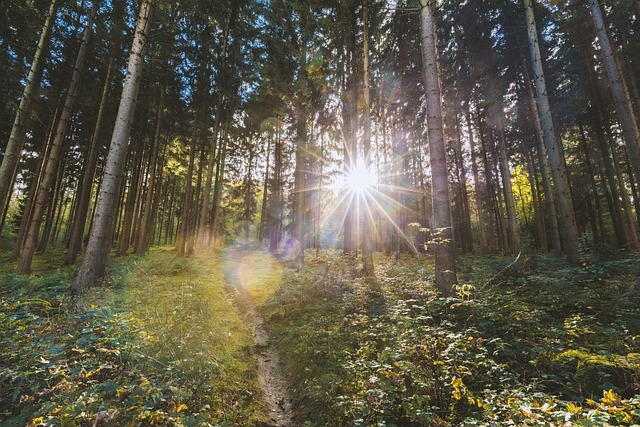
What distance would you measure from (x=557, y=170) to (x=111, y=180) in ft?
47.6

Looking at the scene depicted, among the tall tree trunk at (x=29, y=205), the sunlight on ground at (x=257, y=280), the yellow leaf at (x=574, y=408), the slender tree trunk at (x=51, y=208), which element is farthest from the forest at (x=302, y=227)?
the slender tree trunk at (x=51, y=208)

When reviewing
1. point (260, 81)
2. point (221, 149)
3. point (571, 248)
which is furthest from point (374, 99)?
point (571, 248)

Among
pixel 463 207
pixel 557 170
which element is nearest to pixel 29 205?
pixel 557 170

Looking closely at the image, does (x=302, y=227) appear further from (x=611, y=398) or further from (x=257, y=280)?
(x=611, y=398)

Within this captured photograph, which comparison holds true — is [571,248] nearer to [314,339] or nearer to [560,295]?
[560,295]

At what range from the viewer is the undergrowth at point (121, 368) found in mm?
2566

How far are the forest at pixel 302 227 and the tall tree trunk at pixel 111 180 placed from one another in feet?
0.20

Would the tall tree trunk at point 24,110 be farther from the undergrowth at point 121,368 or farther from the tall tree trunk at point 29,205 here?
the undergrowth at point 121,368

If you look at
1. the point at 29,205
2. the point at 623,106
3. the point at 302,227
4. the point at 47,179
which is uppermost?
the point at 623,106

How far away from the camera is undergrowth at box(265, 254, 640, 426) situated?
2.72 m

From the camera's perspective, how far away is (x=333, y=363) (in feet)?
14.2

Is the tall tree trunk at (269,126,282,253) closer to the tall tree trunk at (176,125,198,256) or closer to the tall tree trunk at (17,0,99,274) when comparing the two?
the tall tree trunk at (176,125,198,256)

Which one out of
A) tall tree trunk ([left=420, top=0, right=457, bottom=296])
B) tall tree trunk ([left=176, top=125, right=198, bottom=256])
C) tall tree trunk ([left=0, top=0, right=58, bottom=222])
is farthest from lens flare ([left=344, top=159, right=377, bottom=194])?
tall tree trunk ([left=0, top=0, right=58, bottom=222])

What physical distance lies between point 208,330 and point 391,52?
1698 cm
